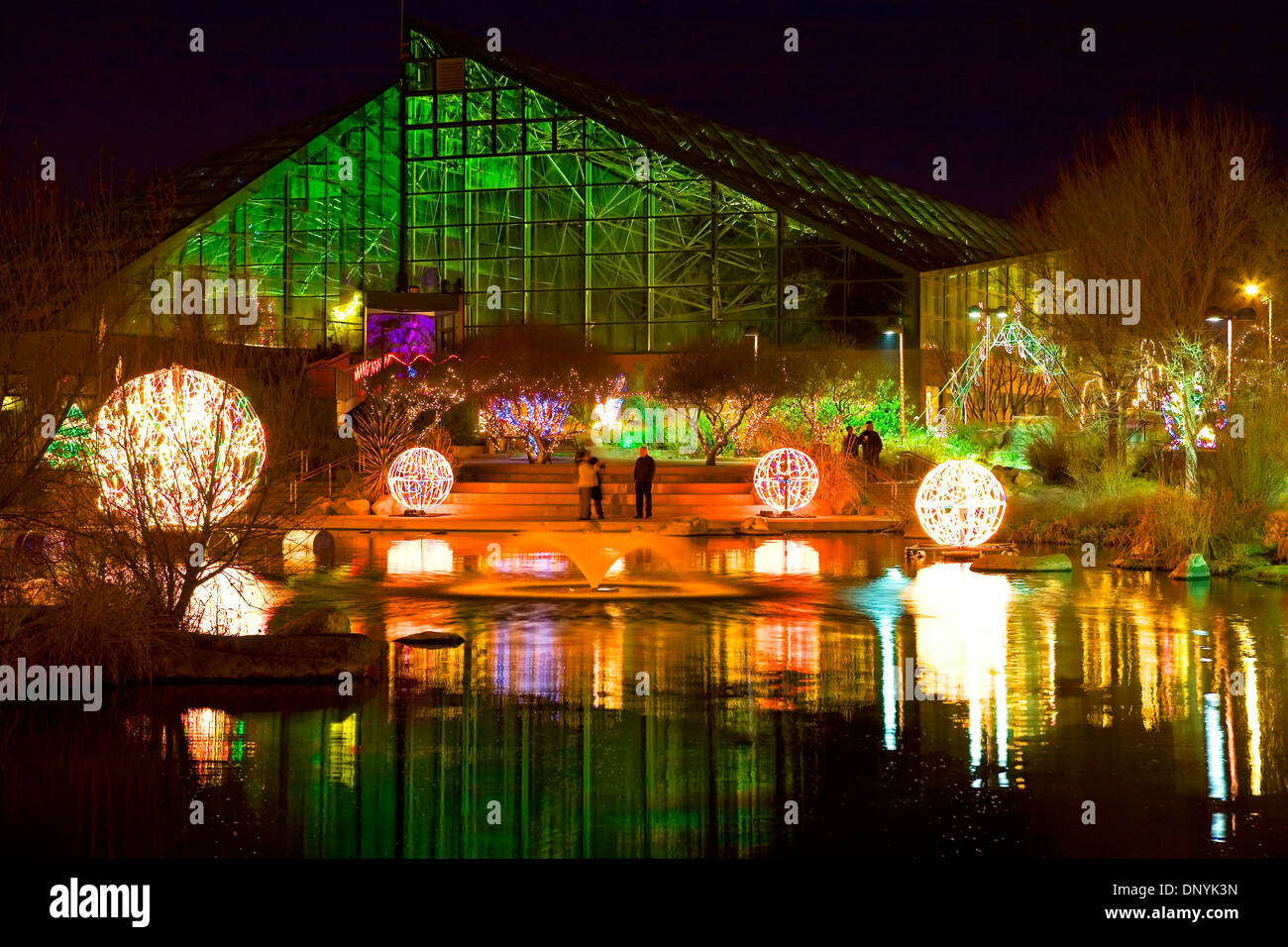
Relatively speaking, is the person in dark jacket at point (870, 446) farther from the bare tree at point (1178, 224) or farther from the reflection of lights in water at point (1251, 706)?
the reflection of lights in water at point (1251, 706)

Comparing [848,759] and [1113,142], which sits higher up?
Answer: [1113,142]

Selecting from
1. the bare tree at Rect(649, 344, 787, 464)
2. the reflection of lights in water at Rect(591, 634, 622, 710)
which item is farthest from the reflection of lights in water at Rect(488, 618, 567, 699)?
the bare tree at Rect(649, 344, 787, 464)

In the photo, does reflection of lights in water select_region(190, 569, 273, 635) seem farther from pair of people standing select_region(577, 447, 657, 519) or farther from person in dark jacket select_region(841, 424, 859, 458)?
person in dark jacket select_region(841, 424, 859, 458)

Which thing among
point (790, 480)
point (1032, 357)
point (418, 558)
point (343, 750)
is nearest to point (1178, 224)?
point (1032, 357)

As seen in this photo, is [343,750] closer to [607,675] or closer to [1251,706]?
[607,675]

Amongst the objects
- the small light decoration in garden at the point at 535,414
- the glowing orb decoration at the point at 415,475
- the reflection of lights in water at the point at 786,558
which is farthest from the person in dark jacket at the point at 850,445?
the glowing orb decoration at the point at 415,475

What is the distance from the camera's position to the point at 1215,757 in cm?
905

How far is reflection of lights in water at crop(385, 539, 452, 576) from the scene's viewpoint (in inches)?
810

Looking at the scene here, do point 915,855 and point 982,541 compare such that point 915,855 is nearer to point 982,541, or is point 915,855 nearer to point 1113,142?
point 982,541

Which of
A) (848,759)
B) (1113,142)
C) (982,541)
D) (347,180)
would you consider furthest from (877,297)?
(848,759)

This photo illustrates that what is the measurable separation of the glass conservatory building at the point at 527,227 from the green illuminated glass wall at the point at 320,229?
7cm

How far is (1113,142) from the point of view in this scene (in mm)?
37062

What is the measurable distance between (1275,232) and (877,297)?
1402cm
